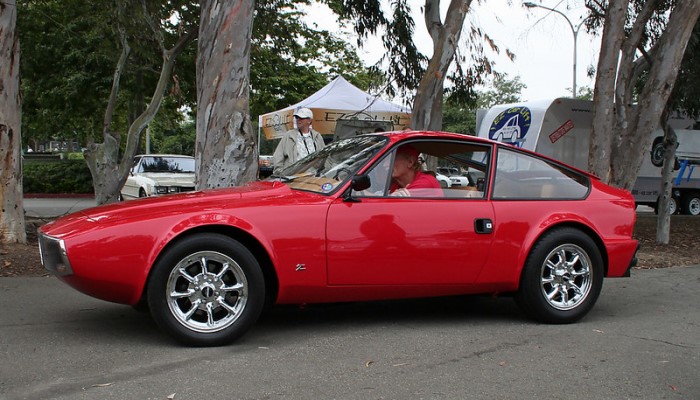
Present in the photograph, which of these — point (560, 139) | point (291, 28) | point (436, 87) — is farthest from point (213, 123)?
point (291, 28)

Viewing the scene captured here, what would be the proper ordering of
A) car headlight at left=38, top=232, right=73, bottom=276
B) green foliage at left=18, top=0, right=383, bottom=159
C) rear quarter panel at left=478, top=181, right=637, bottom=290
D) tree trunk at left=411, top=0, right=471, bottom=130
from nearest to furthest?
car headlight at left=38, top=232, right=73, bottom=276 < rear quarter panel at left=478, top=181, right=637, bottom=290 < tree trunk at left=411, top=0, right=471, bottom=130 < green foliage at left=18, top=0, right=383, bottom=159

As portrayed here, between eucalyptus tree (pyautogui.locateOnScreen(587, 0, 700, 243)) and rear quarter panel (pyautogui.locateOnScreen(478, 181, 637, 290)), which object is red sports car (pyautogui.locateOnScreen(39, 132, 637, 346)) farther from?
eucalyptus tree (pyautogui.locateOnScreen(587, 0, 700, 243))

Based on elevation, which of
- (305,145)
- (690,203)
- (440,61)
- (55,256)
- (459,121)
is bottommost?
(690,203)

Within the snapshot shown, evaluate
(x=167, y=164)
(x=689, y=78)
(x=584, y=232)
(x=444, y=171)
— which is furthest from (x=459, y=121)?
(x=444, y=171)

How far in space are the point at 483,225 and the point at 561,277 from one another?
83 centimetres

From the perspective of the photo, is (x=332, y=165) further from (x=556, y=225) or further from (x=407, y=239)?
(x=556, y=225)

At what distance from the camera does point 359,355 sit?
432cm

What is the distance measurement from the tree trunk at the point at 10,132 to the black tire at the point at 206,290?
4.86m

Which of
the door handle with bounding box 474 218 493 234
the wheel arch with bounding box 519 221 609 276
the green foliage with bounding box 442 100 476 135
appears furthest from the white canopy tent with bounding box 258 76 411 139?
the green foliage with bounding box 442 100 476 135

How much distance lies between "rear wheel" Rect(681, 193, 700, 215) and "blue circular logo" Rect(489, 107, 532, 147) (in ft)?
27.1

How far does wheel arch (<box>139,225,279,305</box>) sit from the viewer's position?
4250 mm

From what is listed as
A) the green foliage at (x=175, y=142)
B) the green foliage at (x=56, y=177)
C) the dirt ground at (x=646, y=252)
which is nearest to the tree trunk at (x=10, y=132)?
the dirt ground at (x=646, y=252)

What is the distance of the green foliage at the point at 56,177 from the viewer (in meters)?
24.6

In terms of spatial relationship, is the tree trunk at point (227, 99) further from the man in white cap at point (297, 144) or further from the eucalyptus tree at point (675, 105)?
the eucalyptus tree at point (675, 105)
